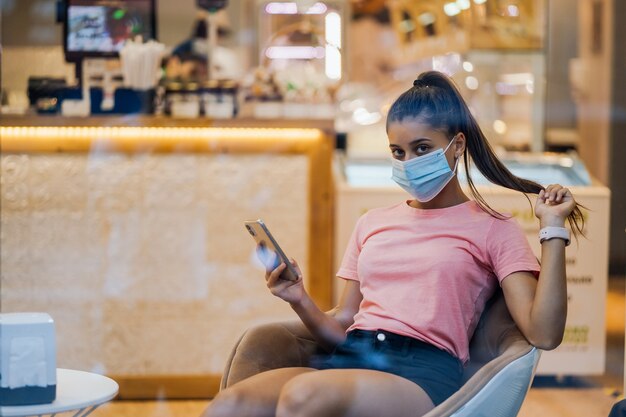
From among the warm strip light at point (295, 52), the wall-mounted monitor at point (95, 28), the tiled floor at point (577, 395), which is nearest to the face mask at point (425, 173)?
the tiled floor at point (577, 395)

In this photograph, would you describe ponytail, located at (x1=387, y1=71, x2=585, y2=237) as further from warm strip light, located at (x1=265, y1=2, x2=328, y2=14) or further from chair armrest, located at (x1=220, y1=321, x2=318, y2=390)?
warm strip light, located at (x1=265, y1=2, x2=328, y2=14)

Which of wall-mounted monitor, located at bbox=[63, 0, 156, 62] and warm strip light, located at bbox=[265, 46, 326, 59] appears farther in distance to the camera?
warm strip light, located at bbox=[265, 46, 326, 59]

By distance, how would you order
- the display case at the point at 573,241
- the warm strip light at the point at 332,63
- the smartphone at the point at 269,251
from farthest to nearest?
the warm strip light at the point at 332,63, the display case at the point at 573,241, the smartphone at the point at 269,251

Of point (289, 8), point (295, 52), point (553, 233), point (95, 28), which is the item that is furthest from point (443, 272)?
point (289, 8)

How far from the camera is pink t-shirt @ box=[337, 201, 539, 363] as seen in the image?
6.99 ft

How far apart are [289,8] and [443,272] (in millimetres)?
3612

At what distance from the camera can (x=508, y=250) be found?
211 centimetres

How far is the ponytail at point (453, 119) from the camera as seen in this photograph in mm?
2156

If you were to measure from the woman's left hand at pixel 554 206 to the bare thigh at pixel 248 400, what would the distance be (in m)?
0.63

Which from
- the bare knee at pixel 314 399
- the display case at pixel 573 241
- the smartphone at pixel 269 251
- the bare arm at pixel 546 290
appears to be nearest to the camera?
the bare knee at pixel 314 399

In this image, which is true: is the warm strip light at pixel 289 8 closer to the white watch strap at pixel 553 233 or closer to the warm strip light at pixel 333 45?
the warm strip light at pixel 333 45

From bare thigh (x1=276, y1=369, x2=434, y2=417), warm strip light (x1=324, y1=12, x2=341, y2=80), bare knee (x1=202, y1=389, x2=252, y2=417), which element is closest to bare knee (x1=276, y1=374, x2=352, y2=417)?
bare thigh (x1=276, y1=369, x2=434, y2=417)

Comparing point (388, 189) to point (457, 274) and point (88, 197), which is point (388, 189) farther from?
point (457, 274)

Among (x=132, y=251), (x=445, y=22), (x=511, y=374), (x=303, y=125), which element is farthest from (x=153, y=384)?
(x=445, y=22)
